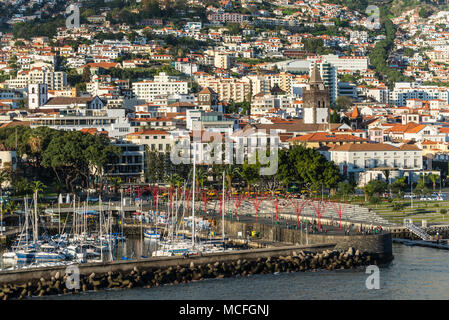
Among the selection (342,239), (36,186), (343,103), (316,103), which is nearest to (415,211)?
(342,239)

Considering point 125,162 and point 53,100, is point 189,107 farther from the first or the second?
point 125,162

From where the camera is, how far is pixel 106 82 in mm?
137875

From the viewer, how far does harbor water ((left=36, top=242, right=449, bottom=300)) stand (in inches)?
1550

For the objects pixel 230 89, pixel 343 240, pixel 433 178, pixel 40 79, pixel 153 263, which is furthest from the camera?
pixel 40 79

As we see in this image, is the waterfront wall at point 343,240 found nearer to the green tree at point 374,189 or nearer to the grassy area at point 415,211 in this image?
the grassy area at point 415,211

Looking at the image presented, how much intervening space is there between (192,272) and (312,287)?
17.4ft

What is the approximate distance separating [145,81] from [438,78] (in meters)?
61.5

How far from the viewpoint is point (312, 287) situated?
41.2 m

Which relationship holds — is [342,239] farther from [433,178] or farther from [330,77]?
[330,77]

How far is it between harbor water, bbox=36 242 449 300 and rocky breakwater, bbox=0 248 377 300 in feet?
1.37

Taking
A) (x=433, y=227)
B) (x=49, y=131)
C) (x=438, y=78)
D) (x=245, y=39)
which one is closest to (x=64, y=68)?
(x=245, y=39)

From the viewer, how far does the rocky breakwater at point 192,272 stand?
1550 inches

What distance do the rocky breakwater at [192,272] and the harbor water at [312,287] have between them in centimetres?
42

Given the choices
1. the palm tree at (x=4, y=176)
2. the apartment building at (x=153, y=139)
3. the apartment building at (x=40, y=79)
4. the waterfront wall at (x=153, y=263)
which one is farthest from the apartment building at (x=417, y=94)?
the waterfront wall at (x=153, y=263)
